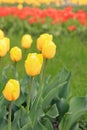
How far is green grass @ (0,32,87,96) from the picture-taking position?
6133 mm

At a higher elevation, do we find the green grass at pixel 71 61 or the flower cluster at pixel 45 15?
the green grass at pixel 71 61

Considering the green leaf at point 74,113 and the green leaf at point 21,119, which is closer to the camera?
the green leaf at point 21,119

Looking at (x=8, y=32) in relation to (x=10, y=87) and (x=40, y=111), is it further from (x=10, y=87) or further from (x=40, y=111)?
(x=10, y=87)

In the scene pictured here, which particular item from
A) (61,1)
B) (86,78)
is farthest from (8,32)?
(61,1)

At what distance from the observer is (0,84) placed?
3566 millimetres

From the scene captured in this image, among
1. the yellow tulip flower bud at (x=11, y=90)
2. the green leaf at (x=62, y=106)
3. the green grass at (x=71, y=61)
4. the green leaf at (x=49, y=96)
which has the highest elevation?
the yellow tulip flower bud at (x=11, y=90)

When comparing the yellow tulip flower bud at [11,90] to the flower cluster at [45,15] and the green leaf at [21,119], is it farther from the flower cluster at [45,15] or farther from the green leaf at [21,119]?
the flower cluster at [45,15]

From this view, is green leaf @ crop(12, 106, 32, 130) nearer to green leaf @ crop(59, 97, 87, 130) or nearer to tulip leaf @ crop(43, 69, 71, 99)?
green leaf @ crop(59, 97, 87, 130)

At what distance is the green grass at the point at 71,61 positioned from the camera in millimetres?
6133

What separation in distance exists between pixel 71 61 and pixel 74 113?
3930 mm

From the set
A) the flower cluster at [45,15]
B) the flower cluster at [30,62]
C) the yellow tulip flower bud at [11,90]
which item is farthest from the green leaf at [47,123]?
the flower cluster at [45,15]

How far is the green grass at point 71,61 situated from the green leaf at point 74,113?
165 cm

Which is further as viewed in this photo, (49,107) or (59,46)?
(59,46)

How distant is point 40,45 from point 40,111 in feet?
1.61
